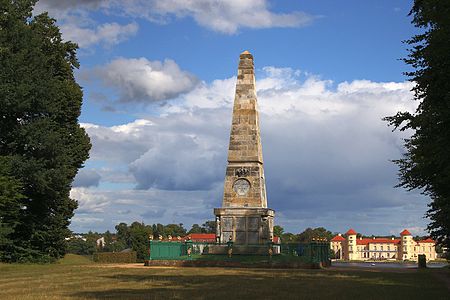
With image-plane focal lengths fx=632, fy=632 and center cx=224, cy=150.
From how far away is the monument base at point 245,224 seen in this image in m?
39.2

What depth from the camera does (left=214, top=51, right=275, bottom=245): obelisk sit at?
129 feet

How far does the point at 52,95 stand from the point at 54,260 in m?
11.7

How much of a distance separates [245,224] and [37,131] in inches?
Answer: 567

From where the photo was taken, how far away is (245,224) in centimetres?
3941

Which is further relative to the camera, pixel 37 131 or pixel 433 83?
pixel 37 131

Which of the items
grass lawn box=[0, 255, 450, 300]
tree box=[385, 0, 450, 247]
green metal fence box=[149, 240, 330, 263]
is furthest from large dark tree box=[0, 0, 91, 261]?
tree box=[385, 0, 450, 247]

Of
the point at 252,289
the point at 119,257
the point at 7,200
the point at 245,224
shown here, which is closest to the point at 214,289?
the point at 252,289

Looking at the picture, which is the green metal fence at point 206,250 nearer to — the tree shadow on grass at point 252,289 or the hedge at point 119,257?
the hedge at point 119,257

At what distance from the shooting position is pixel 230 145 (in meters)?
40.5

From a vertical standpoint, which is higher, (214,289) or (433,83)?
(433,83)

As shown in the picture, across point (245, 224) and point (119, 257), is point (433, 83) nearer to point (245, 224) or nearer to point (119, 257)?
point (245, 224)

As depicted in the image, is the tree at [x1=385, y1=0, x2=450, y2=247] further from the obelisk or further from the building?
the building

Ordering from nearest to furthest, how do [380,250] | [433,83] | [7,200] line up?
[433,83] < [7,200] < [380,250]

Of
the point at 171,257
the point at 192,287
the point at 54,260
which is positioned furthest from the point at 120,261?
the point at 192,287
